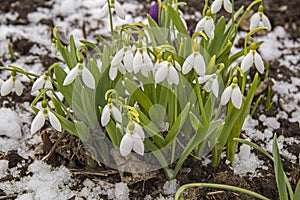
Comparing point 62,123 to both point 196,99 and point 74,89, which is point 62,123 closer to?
point 74,89

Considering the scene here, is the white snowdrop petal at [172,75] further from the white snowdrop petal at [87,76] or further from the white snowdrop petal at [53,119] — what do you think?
the white snowdrop petal at [53,119]

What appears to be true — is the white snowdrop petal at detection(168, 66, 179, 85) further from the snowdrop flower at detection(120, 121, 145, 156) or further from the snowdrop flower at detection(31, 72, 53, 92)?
the snowdrop flower at detection(31, 72, 53, 92)

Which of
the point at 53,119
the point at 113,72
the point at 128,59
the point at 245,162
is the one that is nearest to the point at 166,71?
the point at 128,59

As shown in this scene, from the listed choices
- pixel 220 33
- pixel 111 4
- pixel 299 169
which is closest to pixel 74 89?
pixel 111 4

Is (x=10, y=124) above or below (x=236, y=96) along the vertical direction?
below

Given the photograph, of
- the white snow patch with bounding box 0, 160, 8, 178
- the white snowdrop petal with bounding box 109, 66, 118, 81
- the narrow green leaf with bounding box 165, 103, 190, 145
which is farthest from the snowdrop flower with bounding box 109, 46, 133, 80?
the white snow patch with bounding box 0, 160, 8, 178

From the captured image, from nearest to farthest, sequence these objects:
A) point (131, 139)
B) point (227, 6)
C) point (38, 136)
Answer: point (131, 139)
point (227, 6)
point (38, 136)

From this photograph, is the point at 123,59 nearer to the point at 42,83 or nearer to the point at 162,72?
the point at 162,72

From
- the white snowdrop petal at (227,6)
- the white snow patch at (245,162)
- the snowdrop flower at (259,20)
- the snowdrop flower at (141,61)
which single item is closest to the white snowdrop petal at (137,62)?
the snowdrop flower at (141,61)

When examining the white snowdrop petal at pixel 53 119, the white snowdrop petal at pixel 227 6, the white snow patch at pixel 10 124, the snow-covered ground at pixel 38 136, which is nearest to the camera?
the white snowdrop petal at pixel 53 119
